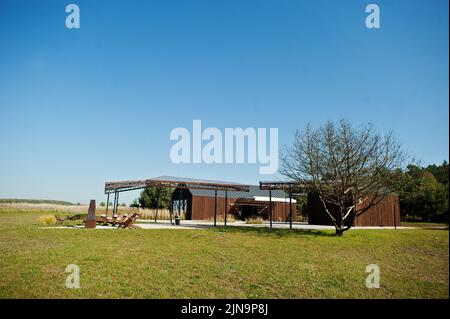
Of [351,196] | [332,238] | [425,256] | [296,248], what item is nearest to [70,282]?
[296,248]

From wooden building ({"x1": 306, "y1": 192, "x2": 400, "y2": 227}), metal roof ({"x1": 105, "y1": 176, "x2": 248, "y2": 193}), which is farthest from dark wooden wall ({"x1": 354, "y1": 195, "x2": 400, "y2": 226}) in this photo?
metal roof ({"x1": 105, "y1": 176, "x2": 248, "y2": 193})

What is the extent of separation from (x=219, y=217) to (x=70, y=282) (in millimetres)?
31010

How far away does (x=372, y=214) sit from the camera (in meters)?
29.8

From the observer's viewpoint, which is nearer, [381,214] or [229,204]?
[381,214]

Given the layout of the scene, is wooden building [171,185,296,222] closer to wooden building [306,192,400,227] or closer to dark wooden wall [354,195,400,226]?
wooden building [306,192,400,227]

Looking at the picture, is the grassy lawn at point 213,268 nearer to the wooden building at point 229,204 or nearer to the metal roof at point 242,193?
the wooden building at point 229,204

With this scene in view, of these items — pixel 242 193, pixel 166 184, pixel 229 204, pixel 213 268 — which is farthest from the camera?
pixel 242 193

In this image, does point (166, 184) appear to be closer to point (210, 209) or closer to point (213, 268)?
point (210, 209)

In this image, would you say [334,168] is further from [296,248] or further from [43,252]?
[43,252]

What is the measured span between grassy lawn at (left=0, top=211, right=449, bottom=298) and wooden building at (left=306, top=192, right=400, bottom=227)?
48.8ft

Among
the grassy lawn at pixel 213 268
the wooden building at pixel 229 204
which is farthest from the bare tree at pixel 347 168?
the wooden building at pixel 229 204

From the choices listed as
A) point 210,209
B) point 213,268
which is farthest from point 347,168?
point 210,209

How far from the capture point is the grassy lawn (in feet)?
21.4

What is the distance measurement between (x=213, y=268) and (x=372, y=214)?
84.7ft
